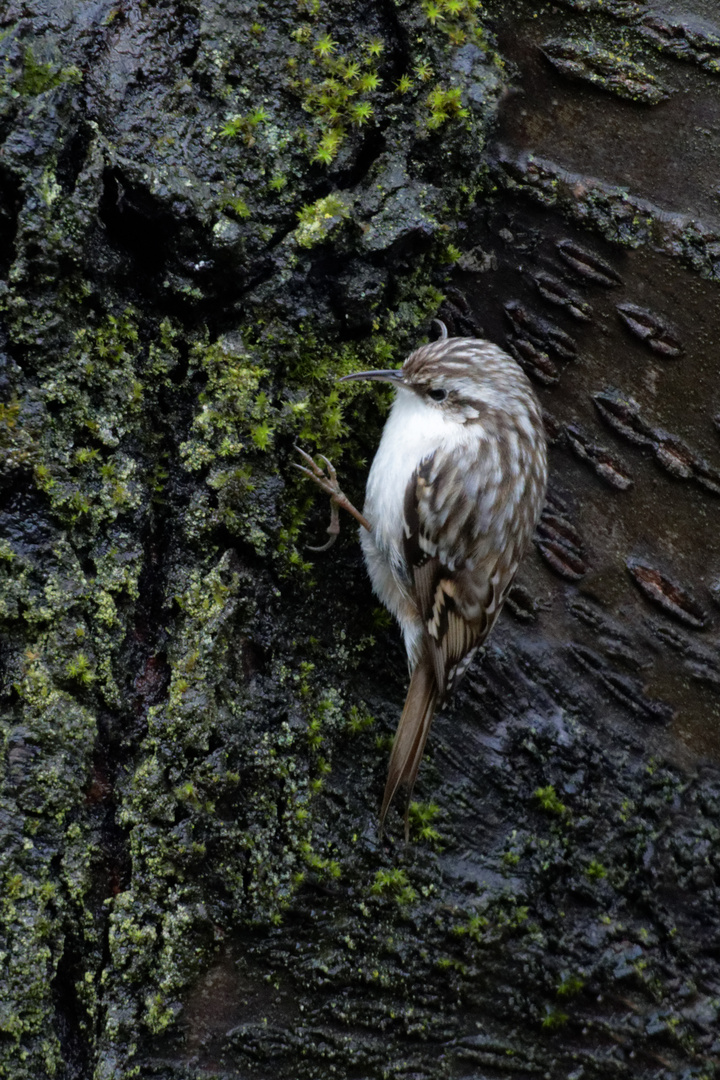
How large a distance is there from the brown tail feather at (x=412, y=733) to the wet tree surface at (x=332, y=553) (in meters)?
0.08

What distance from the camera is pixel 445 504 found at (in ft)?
7.26

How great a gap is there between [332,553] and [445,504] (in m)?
0.36

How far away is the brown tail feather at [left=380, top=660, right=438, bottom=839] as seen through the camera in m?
1.86

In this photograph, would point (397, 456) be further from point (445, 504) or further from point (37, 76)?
point (37, 76)

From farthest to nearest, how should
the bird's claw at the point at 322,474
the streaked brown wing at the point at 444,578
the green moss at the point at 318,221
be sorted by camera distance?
the streaked brown wing at the point at 444,578 → the bird's claw at the point at 322,474 → the green moss at the point at 318,221

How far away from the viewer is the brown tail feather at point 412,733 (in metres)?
1.86

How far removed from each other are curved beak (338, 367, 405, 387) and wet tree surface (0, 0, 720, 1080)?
4 cm

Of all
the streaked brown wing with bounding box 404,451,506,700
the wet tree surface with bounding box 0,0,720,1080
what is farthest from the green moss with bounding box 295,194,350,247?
the streaked brown wing with bounding box 404,451,506,700

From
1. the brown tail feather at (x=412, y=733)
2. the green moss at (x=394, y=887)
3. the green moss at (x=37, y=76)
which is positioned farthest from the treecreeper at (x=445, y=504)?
the green moss at (x=37, y=76)

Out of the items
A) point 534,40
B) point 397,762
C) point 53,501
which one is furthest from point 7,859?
point 534,40

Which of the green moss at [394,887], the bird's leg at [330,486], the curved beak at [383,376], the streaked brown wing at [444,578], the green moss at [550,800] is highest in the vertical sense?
the curved beak at [383,376]

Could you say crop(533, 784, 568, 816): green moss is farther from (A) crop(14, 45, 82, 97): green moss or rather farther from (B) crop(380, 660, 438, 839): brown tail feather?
(A) crop(14, 45, 82, 97): green moss

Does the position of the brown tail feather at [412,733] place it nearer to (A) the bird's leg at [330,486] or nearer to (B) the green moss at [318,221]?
(A) the bird's leg at [330,486]

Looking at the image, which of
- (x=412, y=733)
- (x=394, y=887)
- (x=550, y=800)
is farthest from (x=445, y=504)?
(x=394, y=887)
